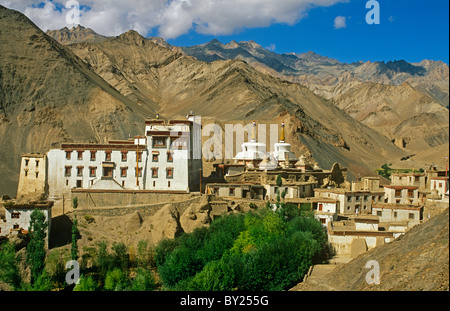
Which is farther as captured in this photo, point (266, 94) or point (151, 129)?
point (266, 94)

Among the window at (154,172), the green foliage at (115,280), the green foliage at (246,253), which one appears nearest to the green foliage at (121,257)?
the green foliage at (115,280)

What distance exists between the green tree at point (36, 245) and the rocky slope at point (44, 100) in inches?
1948

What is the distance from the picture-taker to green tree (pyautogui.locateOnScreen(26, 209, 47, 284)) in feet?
122

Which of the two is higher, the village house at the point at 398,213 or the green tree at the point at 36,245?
the village house at the point at 398,213

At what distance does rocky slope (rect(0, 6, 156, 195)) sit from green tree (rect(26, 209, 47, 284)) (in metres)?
49.5

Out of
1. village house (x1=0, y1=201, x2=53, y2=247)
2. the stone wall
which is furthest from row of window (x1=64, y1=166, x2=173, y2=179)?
village house (x1=0, y1=201, x2=53, y2=247)

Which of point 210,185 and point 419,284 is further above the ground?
point 210,185

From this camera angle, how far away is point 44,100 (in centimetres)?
10056

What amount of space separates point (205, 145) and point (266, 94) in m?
62.6

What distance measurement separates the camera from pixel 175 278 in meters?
35.4

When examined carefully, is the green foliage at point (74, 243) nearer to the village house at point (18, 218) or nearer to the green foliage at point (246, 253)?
the village house at point (18, 218)

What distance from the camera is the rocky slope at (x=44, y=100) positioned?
91938mm

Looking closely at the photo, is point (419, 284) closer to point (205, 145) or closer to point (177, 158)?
point (177, 158)

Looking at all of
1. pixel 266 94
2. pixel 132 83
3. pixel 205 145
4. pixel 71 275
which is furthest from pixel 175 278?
pixel 132 83
